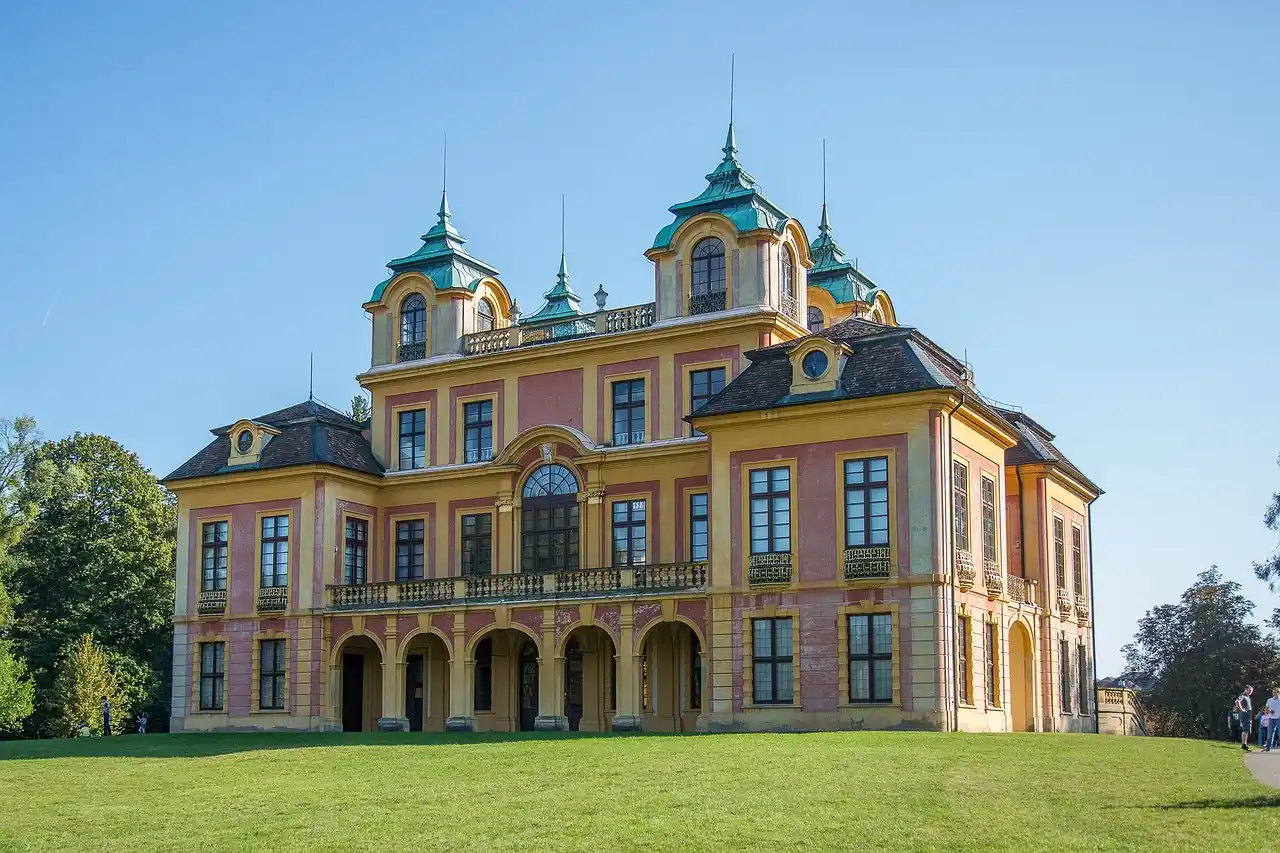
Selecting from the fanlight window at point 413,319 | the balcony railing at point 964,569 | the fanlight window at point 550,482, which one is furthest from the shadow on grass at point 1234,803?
the fanlight window at point 413,319

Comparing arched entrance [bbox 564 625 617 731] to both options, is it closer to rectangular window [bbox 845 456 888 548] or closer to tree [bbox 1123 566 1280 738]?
rectangular window [bbox 845 456 888 548]

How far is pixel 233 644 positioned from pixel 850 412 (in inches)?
840

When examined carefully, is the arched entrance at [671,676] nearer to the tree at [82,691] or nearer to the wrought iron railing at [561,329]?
the wrought iron railing at [561,329]

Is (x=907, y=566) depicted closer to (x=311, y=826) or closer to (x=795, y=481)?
(x=795, y=481)

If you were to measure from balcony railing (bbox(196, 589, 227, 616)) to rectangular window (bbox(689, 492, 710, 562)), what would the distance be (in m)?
15.2

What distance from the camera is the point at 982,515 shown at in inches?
1668

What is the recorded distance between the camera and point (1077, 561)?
2010 inches

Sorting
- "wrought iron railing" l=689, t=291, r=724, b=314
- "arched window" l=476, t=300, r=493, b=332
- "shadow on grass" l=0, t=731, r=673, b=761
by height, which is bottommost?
"shadow on grass" l=0, t=731, r=673, b=761

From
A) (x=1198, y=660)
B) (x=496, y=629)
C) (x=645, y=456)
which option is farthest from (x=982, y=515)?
(x=1198, y=660)

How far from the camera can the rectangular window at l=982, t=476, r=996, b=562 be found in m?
42.6

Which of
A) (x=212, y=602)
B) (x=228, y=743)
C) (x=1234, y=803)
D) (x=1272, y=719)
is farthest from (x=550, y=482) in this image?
(x=1234, y=803)

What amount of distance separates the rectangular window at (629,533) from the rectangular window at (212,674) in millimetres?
12991

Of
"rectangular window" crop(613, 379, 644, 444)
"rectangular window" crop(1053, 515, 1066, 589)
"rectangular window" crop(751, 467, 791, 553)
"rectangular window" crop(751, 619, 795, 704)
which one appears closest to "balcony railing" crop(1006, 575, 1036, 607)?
"rectangular window" crop(1053, 515, 1066, 589)

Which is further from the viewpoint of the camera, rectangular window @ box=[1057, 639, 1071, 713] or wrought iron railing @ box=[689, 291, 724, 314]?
rectangular window @ box=[1057, 639, 1071, 713]
